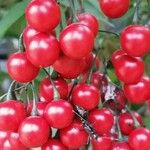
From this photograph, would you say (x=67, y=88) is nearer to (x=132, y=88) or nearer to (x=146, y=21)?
(x=132, y=88)

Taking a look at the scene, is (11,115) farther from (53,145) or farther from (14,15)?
(14,15)

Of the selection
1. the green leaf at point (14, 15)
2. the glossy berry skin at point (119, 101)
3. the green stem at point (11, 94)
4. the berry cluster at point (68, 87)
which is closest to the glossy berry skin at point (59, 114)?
the berry cluster at point (68, 87)

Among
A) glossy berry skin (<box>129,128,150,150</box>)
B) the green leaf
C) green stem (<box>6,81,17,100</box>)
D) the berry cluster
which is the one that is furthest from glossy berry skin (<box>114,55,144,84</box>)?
the green leaf

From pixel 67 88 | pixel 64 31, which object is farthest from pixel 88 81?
pixel 64 31

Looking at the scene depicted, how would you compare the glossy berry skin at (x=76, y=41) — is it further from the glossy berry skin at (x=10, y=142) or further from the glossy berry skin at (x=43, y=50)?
the glossy berry skin at (x=10, y=142)

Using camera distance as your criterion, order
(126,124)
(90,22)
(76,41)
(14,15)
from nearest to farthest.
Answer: (76,41), (90,22), (126,124), (14,15)

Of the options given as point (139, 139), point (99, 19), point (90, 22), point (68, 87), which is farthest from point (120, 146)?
point (99, 19)
